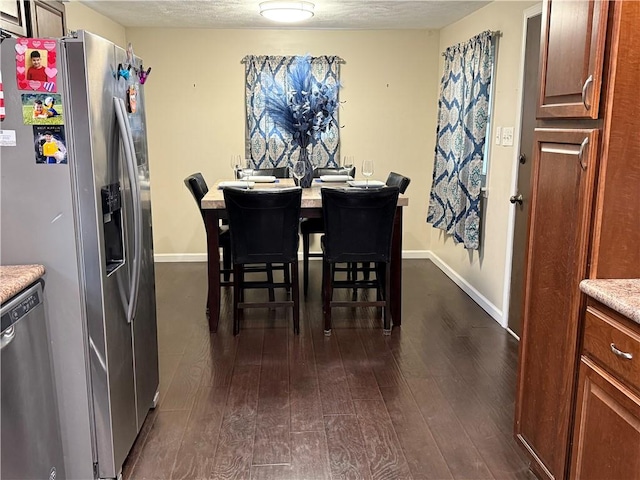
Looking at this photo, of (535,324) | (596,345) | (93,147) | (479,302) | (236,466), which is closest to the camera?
(596,345)

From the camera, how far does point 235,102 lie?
557 cm

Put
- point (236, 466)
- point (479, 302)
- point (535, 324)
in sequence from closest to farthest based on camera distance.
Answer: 1. point (535, 324)
2. point (236, 466)
3. point (479, 302)

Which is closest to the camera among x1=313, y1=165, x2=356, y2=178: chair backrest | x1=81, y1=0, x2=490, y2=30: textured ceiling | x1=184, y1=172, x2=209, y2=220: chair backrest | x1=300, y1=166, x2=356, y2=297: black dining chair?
x1=184, y1=172, x2=209, y2=220: chair backrest

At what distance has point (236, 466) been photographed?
2.28 m

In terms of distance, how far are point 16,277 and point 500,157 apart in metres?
3.38

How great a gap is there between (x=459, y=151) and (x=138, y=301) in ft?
10.2

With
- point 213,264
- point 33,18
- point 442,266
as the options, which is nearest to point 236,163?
point 213,264

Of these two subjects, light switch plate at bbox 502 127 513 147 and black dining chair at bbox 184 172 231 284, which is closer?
light switch plate at bbox 502 127 513 147

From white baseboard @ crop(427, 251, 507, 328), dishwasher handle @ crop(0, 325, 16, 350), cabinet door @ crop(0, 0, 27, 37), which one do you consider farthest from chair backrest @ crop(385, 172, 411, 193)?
dishwasher handle @ crop(0, 325, 16, 350)

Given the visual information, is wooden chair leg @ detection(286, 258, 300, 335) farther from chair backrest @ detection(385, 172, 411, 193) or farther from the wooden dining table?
chair backrest @ detection(385, 172, 411, 193)

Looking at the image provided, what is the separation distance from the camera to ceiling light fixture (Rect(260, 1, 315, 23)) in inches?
162

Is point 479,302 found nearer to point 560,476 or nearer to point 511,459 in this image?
point 511,459

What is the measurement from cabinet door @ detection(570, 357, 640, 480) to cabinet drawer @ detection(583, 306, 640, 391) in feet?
0.11

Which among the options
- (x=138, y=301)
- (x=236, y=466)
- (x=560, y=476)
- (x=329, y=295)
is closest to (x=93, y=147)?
(x=138, y=301)
